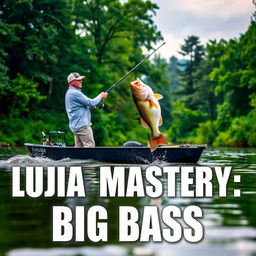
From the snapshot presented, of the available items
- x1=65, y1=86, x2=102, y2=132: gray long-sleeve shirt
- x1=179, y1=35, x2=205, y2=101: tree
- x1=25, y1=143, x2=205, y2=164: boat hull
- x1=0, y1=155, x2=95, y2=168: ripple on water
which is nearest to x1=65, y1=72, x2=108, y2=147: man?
x1=65, y1=86, x2=102, y2=132: gray long-sleeve shirt

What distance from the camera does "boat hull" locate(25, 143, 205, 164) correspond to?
12320mm

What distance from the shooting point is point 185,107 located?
256 ft

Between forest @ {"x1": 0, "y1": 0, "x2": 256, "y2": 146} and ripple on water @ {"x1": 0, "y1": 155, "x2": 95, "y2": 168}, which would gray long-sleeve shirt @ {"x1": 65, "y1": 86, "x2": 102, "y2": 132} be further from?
forest @ {"x1": 0, "y1": 0, "x2": 256, "y2": 146}

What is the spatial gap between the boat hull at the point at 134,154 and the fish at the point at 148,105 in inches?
42.7

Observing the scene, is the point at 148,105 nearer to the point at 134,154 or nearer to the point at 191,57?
the point at 134,154

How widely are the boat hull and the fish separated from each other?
3.56 feet

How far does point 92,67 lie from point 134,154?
25288 mm

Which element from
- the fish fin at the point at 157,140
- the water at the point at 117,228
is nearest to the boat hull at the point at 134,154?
the fish fin at the point at 157,140

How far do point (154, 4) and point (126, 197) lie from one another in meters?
38.8

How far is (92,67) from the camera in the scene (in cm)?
3725

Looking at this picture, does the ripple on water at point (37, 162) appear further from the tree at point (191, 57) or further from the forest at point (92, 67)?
the tree at point (191, 57)

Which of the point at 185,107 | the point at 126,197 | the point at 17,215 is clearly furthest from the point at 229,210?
the point at 185,107

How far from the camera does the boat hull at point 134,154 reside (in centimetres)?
1232

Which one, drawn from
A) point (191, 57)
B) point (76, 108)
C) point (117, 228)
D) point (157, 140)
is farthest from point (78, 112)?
point (191, 57)
